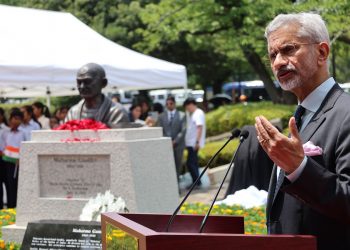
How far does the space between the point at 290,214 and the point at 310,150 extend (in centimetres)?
27

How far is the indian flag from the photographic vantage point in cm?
1232

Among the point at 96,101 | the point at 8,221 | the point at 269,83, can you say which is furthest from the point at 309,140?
the point at 269,83

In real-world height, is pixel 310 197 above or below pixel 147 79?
below

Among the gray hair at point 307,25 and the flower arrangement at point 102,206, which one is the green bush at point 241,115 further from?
the gray hair at point 307,25

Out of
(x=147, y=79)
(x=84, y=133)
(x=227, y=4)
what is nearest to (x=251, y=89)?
(x=227, y=4)

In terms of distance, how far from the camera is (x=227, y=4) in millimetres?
17953

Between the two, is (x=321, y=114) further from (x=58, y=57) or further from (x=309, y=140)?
(x=58, y=57)

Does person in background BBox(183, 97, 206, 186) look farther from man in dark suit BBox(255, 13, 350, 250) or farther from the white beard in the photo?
the white beard

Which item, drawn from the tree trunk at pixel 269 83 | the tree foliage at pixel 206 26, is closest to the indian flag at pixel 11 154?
the tree foliage at pixel 206 26

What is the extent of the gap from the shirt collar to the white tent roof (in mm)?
8756

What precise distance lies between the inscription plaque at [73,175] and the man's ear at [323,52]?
480 cm

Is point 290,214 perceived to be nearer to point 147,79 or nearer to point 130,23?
point 147,79

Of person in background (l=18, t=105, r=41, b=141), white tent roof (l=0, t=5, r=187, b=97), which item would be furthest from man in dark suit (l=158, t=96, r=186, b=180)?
person in background (l=18, t=105, r=41, b=141)

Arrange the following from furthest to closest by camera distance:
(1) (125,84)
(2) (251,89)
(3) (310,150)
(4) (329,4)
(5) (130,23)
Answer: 1. (2) (251,89)
2. (5) (130,23)
3. (1) (125,84)
4. (4) (329,4)
5. (3) (310,150)
